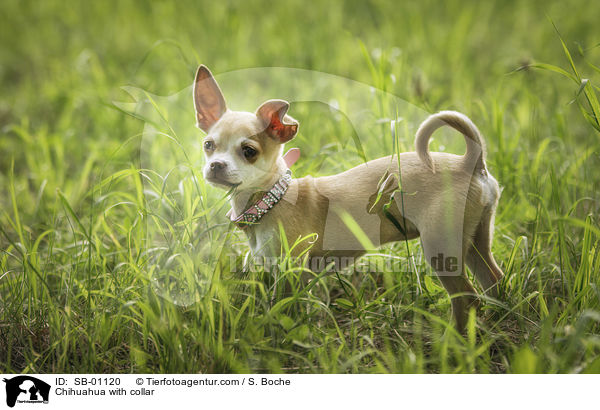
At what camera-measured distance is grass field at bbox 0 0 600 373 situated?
1975 mm

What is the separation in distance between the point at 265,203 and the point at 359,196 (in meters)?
0.37

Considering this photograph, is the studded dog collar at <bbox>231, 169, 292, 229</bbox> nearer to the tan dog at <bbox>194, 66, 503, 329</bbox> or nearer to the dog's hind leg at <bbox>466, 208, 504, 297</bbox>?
the tan dog at <bbox>194, 66, 503, 329</bbox>

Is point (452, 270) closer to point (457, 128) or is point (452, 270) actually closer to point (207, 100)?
point (457, 128)

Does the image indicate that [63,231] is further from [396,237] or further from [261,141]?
[396,237]

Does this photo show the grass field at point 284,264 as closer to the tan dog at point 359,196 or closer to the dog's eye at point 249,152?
the tan dog at point 359,196

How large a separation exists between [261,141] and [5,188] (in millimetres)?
2694

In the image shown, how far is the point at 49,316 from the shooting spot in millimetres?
2098

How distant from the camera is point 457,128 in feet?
6.55

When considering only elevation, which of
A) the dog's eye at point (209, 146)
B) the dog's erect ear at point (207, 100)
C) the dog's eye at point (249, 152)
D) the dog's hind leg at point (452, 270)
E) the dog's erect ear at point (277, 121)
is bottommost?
the dog's hind leg at point (452, 270)

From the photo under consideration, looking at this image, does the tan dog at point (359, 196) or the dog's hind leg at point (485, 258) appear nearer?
the tan dog at point (359, 196)

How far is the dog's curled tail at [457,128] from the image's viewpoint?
193 cm
